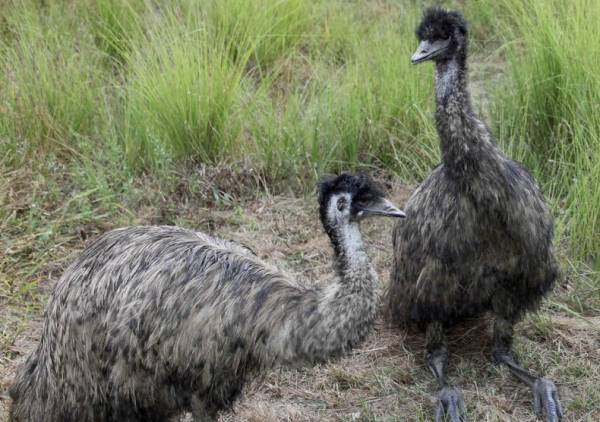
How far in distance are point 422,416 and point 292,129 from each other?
2045 millimetres

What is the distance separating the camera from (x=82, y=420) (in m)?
3.80

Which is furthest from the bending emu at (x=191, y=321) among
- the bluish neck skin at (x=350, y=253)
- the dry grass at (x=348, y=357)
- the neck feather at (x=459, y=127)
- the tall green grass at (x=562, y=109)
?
the tall green grass at (x=562, y=109)

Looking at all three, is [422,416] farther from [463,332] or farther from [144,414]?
[144,414]

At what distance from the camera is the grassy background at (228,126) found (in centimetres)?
535

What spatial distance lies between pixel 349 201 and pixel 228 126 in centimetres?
250

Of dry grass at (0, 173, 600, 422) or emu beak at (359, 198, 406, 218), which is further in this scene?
dry grass at (0, 173, 600, 422)

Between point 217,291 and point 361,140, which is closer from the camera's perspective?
point 217,291

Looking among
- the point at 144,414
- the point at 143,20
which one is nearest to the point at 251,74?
the point at 143,20

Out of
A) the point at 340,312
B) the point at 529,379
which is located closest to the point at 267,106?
the point at 529,379

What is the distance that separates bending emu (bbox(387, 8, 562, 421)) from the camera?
13.7 ft

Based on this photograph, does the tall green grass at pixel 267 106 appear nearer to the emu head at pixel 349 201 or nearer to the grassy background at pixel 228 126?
the grassy background at pixel 228 126

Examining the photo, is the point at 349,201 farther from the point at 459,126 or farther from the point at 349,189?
the point at 459,126

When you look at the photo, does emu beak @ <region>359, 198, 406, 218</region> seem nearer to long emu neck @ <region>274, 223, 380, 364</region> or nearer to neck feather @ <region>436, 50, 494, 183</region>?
long emu neck @ <region>274, 223, 380, 364</region>

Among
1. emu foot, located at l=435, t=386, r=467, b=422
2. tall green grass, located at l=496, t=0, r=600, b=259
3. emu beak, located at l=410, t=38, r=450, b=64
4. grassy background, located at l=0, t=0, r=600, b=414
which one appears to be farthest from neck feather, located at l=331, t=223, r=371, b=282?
tall green grass, located at l=496, t=0, r=600, b=259
